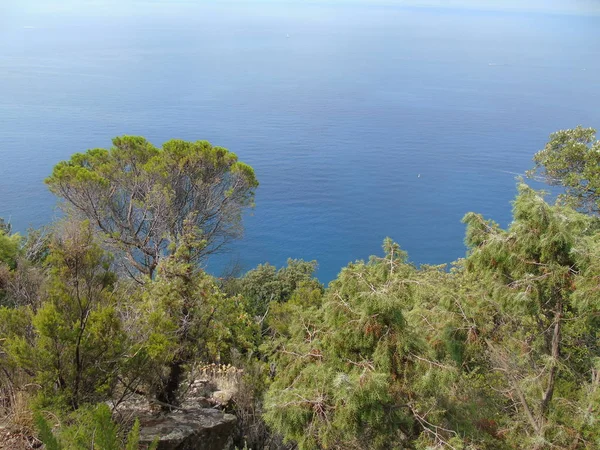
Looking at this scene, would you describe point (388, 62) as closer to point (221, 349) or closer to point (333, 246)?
point (333, 246)

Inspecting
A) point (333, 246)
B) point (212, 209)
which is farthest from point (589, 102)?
point (212, 209)

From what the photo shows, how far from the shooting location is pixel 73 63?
9806 cm

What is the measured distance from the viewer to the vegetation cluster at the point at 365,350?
5.51 meters

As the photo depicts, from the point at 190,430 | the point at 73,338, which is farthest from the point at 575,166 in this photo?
the point at 73,338

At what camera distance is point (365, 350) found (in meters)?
5.84

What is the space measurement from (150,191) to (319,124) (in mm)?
51562

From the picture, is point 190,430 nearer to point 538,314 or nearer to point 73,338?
point 73,338

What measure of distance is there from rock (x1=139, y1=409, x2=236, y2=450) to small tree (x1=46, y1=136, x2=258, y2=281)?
8.47 metres

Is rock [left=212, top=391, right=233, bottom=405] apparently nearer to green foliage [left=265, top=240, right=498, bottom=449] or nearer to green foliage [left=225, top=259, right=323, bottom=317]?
green foliage [left=265, top=240, right=498, bottom=449]

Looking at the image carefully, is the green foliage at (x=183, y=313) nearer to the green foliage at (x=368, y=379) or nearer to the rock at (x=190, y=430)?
the rock at (x=190, y=430)

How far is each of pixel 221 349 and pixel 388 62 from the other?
125 meters

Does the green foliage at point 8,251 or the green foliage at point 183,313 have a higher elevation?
the green foliage at point 183,313

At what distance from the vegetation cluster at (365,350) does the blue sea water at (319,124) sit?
27.1 metres

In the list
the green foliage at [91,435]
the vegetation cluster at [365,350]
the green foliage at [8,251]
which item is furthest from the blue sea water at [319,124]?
the green foliage at [91,435]
